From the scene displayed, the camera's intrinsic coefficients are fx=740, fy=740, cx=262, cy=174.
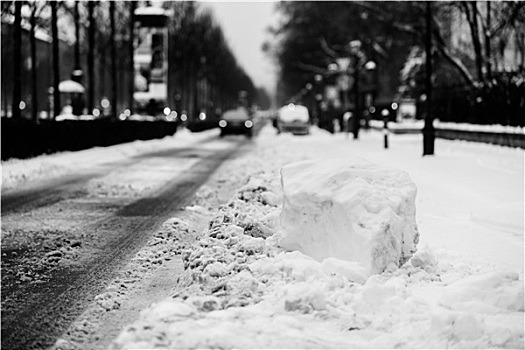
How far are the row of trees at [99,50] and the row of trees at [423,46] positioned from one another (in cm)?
1042

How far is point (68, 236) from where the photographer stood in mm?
8766

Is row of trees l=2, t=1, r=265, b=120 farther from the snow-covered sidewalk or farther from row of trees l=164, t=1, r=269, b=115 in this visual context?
the snow-covered sidewalk

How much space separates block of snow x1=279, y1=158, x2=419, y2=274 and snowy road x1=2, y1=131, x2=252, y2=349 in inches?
70.6

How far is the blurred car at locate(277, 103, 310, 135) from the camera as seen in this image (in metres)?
44.9

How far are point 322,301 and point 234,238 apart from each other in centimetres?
222

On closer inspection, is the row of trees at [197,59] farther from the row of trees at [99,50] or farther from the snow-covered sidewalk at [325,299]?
the snow-covered sidewalk at [325,299]

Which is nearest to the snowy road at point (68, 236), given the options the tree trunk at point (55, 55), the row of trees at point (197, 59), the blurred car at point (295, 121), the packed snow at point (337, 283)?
the packed snow at point (337, 283)

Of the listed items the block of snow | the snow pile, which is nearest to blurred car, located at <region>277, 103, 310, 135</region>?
the block of snow

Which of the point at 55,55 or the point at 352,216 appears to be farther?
the point at 55,55

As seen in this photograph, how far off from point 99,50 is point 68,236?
167 ft

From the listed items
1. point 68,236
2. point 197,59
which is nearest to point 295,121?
point 197,59

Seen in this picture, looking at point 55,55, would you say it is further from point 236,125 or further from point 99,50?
point 99,50

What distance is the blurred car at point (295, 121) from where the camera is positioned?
44875 mm

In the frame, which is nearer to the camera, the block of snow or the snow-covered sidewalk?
the snow-covered sidewalk
